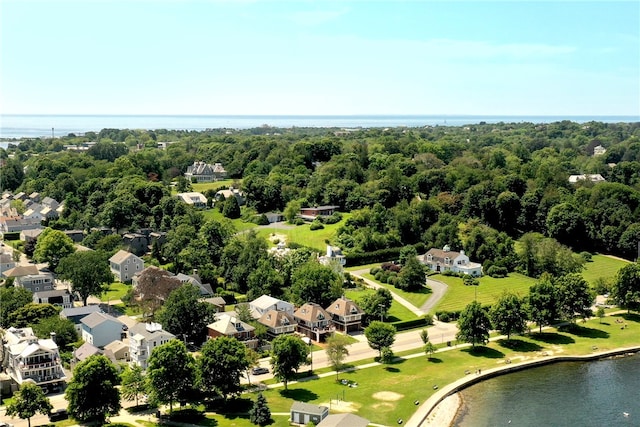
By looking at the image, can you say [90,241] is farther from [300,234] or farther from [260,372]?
[260,372]

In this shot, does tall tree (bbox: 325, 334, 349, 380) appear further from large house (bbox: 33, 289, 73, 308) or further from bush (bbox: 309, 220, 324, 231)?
bush (bbox: 309, 220, 324, 231)

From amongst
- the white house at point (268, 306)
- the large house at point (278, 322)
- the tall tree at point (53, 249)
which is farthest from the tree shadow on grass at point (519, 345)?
the tall tree at point (53, 249)

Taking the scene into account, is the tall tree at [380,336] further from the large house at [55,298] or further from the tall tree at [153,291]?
the large house at [55,298]

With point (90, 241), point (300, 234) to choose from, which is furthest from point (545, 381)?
point (90, 241)

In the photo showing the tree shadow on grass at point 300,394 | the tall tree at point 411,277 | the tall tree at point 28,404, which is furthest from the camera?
the tall tree at point 411,277

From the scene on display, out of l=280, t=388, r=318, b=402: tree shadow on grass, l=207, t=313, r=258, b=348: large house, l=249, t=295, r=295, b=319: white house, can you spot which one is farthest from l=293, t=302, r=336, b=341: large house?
l=280, t=388, r=318, b=402: tree shadow on grass

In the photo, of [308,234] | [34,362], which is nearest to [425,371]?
[34,362]
